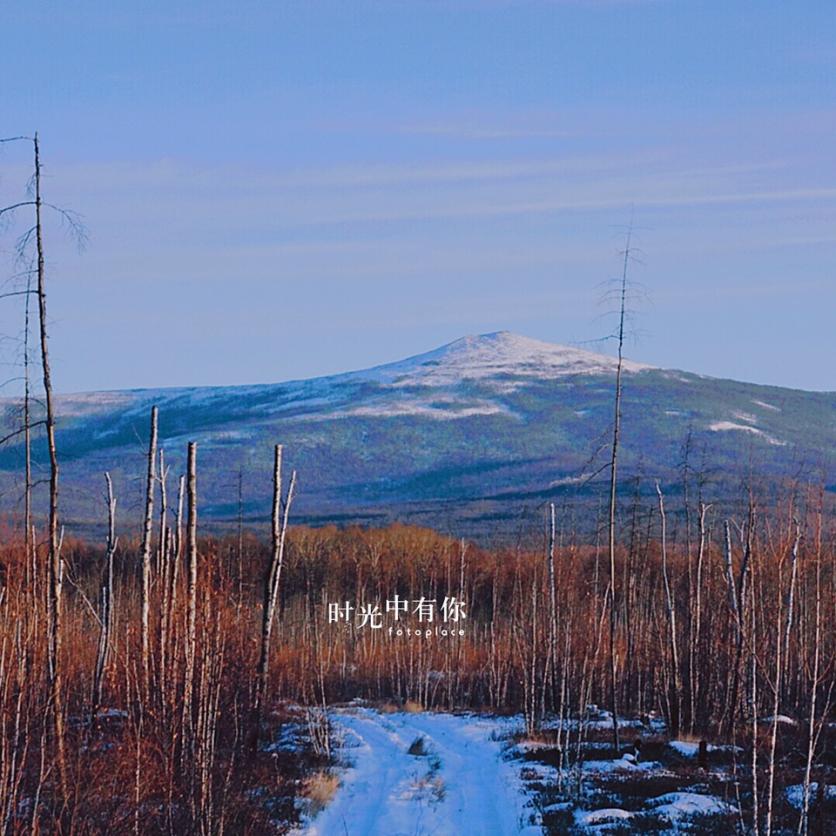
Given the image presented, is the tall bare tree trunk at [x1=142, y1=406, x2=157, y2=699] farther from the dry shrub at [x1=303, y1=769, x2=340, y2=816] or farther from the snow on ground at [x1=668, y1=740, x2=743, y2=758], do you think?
the snow on ground at [x1=668, y1=740, x2=743, y2=758]

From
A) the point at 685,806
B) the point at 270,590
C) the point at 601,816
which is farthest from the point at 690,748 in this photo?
the point at 270,590

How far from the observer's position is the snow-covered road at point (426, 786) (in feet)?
65.4

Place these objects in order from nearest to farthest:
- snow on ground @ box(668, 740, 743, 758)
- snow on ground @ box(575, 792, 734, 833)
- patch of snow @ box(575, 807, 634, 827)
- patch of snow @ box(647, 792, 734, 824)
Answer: snow on ground @ box(575, 792, 734, 833) → patch of snow @ box(575, 807, 634, 827) → patch of snow @ box(647, 792, 734, 824) → snow on ground @ box(668, 740, 743, 758)

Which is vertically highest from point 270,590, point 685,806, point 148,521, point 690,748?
point 148,521

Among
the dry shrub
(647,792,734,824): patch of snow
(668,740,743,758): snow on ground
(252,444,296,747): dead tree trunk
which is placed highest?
(252,444,296,747): dead tree trunk

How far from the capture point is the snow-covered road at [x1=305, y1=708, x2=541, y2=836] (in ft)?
65.4

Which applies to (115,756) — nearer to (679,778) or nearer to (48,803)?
(48,803)

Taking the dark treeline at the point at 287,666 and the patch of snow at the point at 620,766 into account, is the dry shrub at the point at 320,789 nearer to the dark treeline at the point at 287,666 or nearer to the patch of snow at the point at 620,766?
the dark treeline at the point at 287,666

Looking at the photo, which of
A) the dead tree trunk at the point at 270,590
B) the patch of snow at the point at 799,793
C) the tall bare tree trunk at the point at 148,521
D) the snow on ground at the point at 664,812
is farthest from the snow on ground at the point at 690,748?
the tall bare tree trunk at the point at 148,521

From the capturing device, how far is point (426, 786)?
79.4 ft

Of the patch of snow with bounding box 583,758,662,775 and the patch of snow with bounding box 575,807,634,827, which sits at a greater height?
the patch of snow with bounding box 575,807,634,827

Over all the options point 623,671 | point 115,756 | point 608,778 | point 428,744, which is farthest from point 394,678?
point 115,756

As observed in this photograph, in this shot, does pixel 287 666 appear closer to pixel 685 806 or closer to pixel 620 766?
pixel 620 766

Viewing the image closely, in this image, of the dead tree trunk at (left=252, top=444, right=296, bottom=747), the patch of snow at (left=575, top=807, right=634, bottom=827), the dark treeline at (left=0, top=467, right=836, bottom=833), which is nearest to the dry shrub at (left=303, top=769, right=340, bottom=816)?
the dark treeline at (left=0, top=467, right=836, bottom=833)
